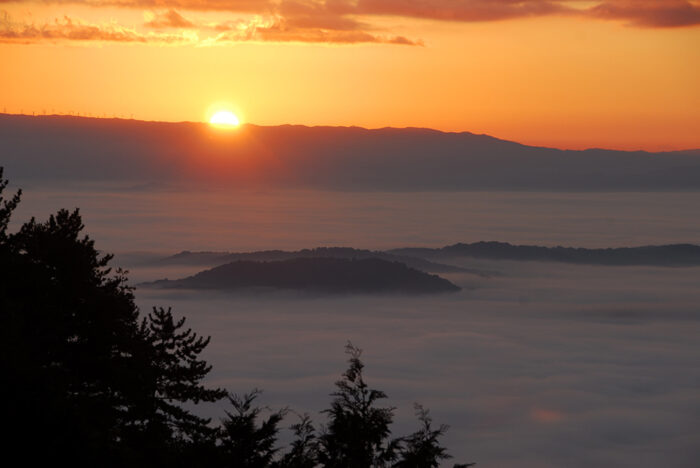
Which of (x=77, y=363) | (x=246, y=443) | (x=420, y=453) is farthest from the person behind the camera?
(x=77, y=363)

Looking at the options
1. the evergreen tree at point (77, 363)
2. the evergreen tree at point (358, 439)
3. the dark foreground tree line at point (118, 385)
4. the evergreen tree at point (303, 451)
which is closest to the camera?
the evergreen tree at point (77, 363)

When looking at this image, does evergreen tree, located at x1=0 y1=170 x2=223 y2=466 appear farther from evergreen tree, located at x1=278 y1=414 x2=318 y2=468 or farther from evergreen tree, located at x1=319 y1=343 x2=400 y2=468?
evergreen tree, located at x1=319 y1=343 x2=400 y2=468

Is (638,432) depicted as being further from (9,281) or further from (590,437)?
(9,281)

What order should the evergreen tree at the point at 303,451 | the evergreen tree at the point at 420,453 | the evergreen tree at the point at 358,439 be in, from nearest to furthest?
the evergreen tree at the point at 420,453 < the evergreen tree at the point at 358,439 < the evergreen tree at the point at 303,451

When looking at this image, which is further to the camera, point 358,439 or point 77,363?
point 77,363

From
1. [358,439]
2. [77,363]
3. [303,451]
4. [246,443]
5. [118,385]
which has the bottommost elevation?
[246,443]

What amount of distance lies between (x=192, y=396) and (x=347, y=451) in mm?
6874

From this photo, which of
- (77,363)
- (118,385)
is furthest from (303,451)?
(77,363)

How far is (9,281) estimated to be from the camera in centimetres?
2261

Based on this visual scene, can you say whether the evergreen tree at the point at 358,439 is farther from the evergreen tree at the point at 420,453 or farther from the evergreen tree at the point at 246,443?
the evergreen tree at the point at 246,443

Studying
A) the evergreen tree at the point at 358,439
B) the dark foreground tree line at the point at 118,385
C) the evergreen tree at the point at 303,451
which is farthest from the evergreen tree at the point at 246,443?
the evergreen tree at the point at 358,439

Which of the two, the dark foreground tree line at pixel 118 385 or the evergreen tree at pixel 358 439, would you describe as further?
the evergreen tree at pixel 358 439

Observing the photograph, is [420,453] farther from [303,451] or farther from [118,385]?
[118,385]

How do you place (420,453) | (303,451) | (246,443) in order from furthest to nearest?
(303,451) < (246,443) < (420,453)
